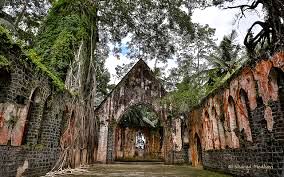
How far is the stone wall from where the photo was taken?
18.2ft

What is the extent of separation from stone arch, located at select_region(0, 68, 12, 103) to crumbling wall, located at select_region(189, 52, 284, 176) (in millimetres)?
5948

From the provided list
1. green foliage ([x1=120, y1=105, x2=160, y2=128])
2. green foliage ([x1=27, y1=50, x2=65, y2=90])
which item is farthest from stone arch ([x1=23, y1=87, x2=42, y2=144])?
green foliage ([x1=120, y1=105, x2=160, y2=128])

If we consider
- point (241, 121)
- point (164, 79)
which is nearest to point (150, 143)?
point (164, 79)

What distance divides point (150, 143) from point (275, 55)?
63.2ft

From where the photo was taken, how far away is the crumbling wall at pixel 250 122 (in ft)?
19.1

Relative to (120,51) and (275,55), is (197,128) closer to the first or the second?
(275,55)

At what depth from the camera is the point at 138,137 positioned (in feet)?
80.4

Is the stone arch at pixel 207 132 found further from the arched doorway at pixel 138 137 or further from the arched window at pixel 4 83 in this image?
the arched doorway at pixel 138 137

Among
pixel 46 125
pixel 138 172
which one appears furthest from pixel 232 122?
pixel 46 125

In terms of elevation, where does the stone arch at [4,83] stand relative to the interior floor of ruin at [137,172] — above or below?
above

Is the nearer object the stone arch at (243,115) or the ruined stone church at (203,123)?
the ruined stone church at (203,123)

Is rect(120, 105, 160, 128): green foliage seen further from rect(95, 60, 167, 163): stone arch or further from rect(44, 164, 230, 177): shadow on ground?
rect(44, 164, 230, 177): shadow on ground

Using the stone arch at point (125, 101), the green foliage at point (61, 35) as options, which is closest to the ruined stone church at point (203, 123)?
the green foliage at point (61, 35)

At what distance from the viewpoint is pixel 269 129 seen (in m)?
6.07
